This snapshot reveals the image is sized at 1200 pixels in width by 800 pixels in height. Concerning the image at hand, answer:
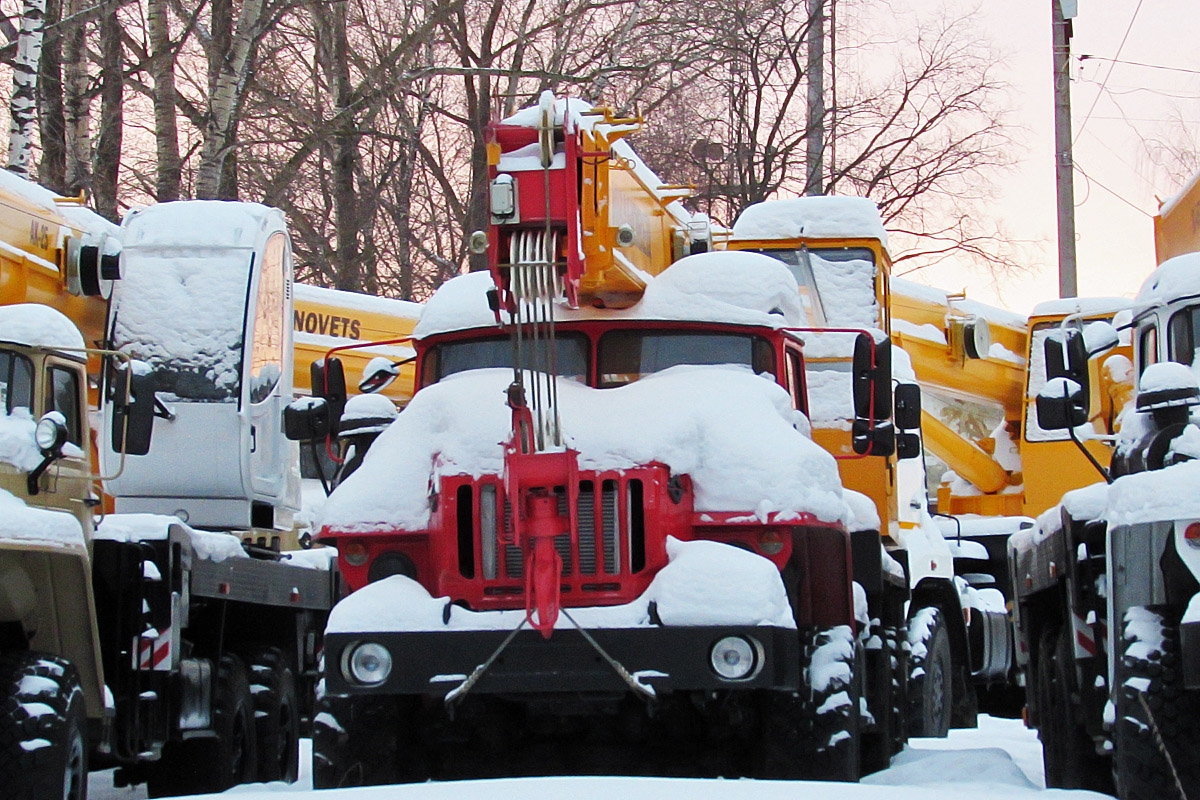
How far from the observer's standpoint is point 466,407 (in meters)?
7.91

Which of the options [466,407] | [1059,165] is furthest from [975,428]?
[466,407]

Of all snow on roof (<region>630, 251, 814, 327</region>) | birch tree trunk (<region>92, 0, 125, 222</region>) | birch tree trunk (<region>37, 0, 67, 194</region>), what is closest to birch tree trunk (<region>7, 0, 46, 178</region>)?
birch tree trunk (<region>92, 0, 125, 222</region>)

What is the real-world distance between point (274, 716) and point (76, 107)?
9.75m

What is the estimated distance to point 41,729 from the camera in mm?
7125

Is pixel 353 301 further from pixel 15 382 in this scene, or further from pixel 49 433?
pixel 49 433

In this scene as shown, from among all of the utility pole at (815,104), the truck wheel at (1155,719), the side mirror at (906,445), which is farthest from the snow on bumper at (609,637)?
the utility pole at (815,104)

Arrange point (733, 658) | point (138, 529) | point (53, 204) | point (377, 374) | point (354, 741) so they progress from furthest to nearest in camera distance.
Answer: point (53, 204), point (377, 374), point (138, 529), point (354, 741), point (733, 658)

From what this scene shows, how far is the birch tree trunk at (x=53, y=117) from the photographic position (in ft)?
62.1

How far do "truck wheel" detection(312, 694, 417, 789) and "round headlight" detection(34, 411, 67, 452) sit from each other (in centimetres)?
175

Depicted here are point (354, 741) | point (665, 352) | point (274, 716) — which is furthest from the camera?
point (274, 716)

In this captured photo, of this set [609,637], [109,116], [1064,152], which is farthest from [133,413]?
[1064,152]

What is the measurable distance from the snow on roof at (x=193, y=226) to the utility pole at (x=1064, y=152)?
1349 centimetres

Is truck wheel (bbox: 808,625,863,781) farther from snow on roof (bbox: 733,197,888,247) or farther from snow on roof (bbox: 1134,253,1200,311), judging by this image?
snow on roof (bbox: 733,197,888,247)

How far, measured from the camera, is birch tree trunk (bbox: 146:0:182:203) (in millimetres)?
19391
